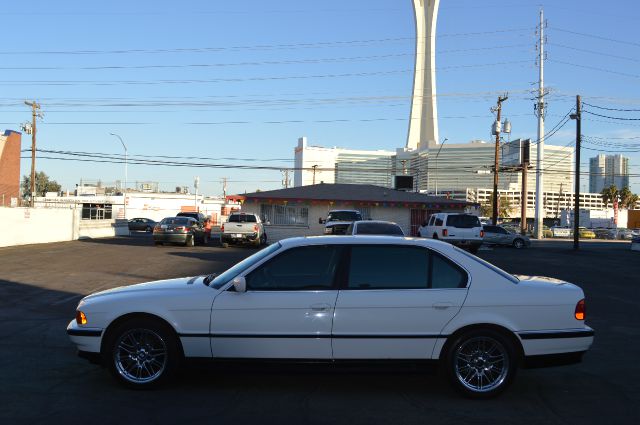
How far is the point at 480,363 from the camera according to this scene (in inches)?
234

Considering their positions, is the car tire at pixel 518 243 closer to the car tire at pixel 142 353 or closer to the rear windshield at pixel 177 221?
the rear windshield at pixel 177 221

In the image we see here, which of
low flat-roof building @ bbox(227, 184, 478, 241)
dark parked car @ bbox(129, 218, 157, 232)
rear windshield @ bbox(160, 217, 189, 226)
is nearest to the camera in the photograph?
rear windshield @ bbox(160, 217, 189, 226)

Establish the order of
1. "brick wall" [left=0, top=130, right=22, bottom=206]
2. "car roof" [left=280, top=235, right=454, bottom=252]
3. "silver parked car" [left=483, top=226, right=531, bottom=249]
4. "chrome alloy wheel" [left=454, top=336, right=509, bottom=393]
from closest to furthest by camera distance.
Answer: "chrome alloy wheel" [left=454, top=336, right=509, bottom=393] < "car roof" [left=280, top=235, right=454, bottom=252] < "silver parked car" [left=483, top=226, right=531, bottom=249] < "brick wall" [left=0, top=130, right=22, bottom=206]

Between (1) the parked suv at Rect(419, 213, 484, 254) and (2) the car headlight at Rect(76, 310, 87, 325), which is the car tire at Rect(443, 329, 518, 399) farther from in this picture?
(1) the parked suv at Rect(419, 213, 484, 254)

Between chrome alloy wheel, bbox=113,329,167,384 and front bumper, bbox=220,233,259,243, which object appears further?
front bumper, bbox=220,233,259,243

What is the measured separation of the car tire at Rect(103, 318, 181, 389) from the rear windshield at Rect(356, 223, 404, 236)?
47.6ft

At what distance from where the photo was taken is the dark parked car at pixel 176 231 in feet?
102

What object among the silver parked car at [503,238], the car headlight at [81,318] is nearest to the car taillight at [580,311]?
the car headlight at [81,318]

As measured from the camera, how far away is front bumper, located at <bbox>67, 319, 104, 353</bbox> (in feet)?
19.7

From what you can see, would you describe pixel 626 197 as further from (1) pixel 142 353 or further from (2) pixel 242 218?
(1) pixel 142 353

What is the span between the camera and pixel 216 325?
587 centimetres

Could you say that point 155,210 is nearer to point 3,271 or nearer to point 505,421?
point 3,271

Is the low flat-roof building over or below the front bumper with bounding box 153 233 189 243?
over

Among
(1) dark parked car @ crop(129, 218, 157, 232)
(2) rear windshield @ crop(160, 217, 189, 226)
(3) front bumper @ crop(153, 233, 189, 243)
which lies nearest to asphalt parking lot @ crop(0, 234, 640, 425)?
(3) front bumper @ crop(153, 233, 189, 243)
